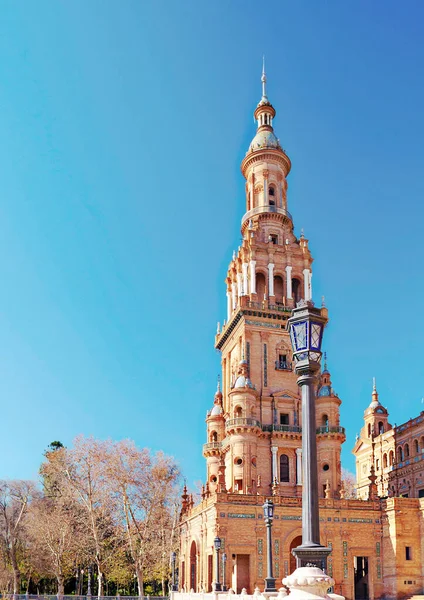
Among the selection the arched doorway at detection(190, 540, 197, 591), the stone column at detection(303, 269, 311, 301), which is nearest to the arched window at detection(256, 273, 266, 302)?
the stone column at detection(303, 269, 311, 301)

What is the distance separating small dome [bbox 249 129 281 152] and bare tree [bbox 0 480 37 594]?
40982mm

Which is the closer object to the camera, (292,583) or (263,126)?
(292,583)

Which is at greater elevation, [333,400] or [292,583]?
[333,400]

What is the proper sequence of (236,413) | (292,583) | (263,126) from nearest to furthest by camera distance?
1. (292,583)
2. (236,413)
3. (263,126)

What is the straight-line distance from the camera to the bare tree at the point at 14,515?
60.8 meters

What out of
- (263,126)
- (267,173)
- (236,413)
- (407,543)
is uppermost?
(263,126)

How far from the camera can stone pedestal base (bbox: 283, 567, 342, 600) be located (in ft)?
35.6

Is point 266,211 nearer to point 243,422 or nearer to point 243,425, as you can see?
point 243,422

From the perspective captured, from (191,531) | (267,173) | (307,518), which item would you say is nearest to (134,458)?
(191,531)

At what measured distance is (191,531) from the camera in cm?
5381

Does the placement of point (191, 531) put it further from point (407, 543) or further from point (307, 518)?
point (307, 518)

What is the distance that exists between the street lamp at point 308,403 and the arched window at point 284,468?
137ft

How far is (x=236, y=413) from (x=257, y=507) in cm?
816

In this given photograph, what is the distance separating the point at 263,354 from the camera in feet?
182
